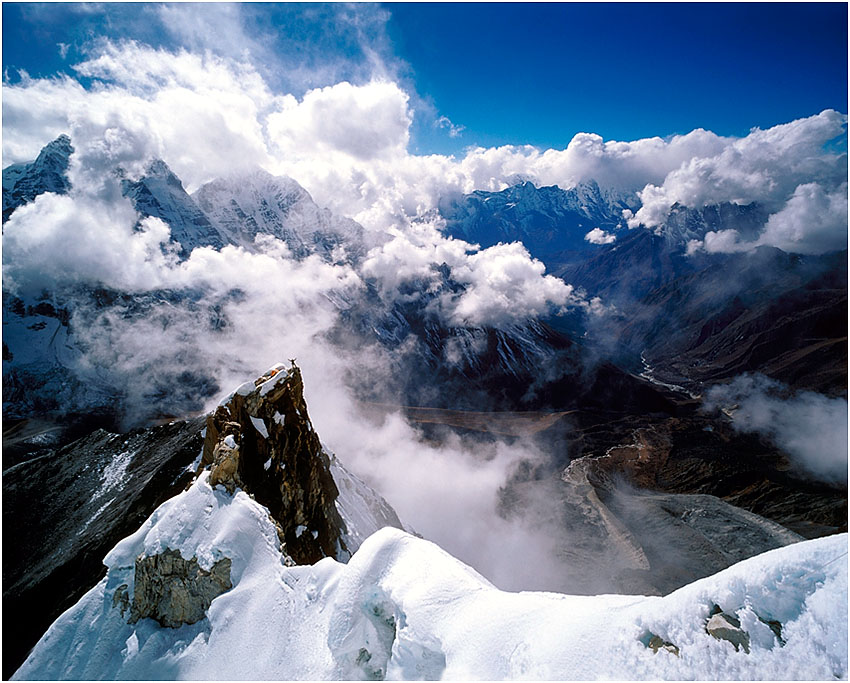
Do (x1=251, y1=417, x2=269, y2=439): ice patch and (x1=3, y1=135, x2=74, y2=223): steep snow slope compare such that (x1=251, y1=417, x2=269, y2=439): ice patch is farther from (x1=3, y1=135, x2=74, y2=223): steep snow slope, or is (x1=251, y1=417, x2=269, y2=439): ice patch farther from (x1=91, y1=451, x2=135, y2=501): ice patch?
(x1=3, y1=135, x2=74, y2=223): steep snow slope

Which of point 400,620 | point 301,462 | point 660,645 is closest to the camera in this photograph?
point 660,645

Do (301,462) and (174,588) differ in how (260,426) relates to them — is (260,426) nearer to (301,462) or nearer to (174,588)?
(301,462)

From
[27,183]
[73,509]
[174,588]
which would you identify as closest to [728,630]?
[174,588]

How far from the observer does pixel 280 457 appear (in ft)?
88.1

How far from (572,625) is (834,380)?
251m

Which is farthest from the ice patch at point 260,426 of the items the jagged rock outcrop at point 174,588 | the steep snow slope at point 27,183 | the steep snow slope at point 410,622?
the steep snow slope at point 27,183

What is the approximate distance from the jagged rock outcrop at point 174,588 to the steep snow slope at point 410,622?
0.29 metres

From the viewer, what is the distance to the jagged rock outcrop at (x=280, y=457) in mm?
24047

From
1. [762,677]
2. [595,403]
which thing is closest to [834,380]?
[595,403]

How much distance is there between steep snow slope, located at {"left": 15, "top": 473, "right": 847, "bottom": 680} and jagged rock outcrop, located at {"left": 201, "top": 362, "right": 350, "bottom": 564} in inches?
198

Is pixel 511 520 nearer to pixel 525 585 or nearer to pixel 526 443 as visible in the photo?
pixel 525 585

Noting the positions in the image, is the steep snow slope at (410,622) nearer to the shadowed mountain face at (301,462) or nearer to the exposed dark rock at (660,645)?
the exposed dark rock at (660,645)

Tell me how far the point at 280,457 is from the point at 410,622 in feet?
60.0

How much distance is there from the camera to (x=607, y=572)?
58031 millimetres
